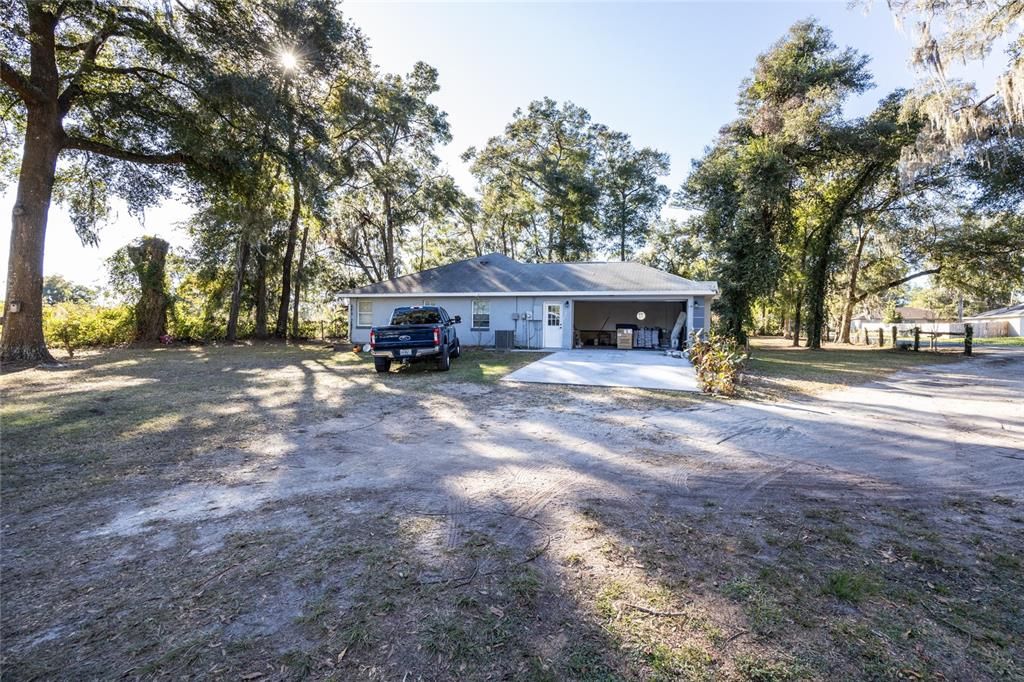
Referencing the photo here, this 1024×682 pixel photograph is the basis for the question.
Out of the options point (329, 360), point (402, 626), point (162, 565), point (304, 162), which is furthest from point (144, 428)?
point (304, 162)

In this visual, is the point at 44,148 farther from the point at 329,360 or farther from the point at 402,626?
the point at 402,626

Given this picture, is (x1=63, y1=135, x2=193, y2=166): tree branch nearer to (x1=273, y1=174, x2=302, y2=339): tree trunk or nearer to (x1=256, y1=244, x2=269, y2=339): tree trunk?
(x1=256, y1=244, x2=269, y2=339): tree trunk

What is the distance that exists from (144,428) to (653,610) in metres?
6.86

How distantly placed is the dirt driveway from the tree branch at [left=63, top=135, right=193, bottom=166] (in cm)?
1147

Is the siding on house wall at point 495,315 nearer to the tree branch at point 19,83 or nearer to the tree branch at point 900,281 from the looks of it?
the tree branch at point 19,83

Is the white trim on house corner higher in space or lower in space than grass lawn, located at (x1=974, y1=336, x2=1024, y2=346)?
higher

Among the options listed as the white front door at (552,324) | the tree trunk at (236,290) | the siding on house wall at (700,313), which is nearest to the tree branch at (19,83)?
the tree trunk at (236,290)

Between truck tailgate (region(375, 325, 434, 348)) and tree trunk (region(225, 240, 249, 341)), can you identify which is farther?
tree trunk (region(225, 240, 249, 341))

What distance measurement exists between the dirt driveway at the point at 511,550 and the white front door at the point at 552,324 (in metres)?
11.7

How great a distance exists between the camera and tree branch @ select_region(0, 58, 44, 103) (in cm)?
1105

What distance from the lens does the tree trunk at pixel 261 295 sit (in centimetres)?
2258

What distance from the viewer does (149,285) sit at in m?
18.7

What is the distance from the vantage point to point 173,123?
519 inches

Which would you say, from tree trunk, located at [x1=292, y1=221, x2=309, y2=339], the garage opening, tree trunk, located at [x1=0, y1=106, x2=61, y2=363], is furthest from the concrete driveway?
tree trunk, located at [x1=292, y1=221, x2=309, y2=339]
